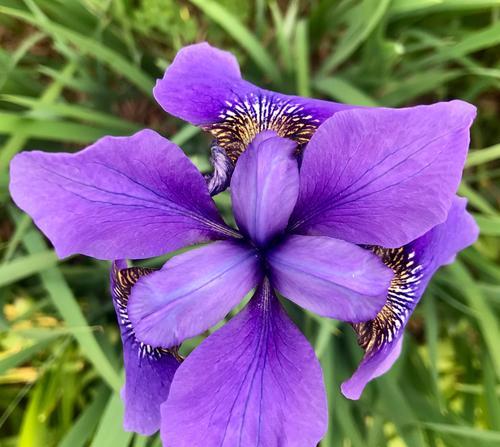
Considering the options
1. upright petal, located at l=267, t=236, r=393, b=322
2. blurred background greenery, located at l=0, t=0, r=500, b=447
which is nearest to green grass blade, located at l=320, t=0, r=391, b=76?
blurred background greenery, located at l=0, t=0, r=500, b=447

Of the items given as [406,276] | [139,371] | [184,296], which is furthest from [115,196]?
[406,276]

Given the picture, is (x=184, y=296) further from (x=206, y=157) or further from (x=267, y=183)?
(x=206, y=157)

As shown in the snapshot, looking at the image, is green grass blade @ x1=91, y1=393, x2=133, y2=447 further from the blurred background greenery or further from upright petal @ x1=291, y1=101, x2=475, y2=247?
upright petal @ x1=291, y1=101, x2=475, y2=247

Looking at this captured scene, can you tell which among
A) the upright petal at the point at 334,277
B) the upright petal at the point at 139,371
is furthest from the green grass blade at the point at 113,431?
the upright petal at the point at 334,277

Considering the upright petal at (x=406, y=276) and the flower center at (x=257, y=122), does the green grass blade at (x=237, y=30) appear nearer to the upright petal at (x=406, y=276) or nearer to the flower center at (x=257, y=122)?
the flower center at (x=257, y=122)

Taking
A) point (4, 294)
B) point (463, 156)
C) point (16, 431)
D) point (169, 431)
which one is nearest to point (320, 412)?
point (169, 431)
